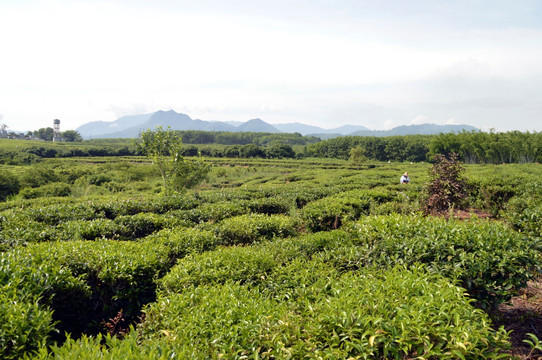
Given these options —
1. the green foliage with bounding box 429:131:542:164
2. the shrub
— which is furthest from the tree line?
the shrub

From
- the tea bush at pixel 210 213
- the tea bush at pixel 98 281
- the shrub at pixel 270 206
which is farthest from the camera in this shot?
the shrub at pixel 270 206

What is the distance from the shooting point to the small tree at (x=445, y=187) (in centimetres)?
969

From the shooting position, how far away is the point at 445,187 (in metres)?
9.84

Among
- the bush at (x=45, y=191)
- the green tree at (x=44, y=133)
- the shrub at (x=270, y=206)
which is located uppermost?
the green tree at (x=44, y=133)

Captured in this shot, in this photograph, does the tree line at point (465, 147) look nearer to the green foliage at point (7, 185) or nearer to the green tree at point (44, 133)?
the green foliage at point (7, 185)

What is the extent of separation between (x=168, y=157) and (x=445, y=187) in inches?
530

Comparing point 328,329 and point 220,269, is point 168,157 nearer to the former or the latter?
point 220,269

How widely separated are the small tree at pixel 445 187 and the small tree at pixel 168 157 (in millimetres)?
12429

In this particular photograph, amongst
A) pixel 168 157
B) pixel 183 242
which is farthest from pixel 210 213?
pixel 168 157

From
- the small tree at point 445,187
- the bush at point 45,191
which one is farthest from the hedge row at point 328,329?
the bush at point 45,191

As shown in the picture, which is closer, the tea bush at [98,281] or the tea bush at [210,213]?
the tea bush at [98,281]

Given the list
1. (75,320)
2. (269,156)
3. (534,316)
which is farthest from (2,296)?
(269,156)

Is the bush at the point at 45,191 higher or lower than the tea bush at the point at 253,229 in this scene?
lower

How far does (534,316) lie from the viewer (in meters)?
4.38
